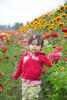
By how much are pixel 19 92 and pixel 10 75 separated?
0.65m

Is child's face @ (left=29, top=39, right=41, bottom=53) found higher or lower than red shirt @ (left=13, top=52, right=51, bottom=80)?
higher

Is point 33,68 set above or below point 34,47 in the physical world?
below

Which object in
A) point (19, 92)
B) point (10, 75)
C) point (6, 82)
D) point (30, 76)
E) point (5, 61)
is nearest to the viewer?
point (30, 76)

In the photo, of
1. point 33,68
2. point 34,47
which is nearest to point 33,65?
point 33,68

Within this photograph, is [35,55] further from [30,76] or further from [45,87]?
[45,87]

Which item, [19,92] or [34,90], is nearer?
[34,90]

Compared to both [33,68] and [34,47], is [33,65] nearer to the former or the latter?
[33,68]

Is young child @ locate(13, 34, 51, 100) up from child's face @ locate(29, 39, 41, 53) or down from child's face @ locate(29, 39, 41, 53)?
down

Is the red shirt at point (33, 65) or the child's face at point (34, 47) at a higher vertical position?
the child's face at point (34, 47)

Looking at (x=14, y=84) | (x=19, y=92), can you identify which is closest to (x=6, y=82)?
(x=14, y=84)

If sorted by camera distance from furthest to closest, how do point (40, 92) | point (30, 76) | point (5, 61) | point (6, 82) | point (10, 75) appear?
point (5, 61) → point (10, 75) → point (6, 82) → point (40, 92) → point (30, 76)

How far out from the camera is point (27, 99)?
6.40 ft

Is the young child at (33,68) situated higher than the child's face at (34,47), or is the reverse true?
the child's face at (34,47)

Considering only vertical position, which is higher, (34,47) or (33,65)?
(34,47)
